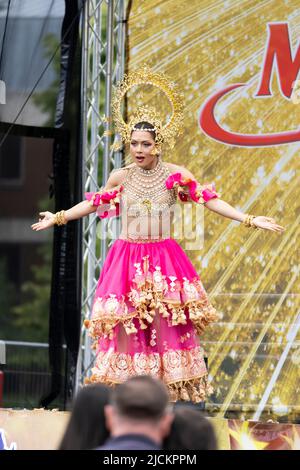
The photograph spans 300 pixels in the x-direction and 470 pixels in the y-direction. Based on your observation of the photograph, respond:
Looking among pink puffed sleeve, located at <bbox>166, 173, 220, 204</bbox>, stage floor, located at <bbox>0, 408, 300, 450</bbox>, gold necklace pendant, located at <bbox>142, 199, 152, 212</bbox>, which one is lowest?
stage floor, located at <bbox>0, 408, 300, 450</bbox>

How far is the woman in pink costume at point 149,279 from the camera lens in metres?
5.44

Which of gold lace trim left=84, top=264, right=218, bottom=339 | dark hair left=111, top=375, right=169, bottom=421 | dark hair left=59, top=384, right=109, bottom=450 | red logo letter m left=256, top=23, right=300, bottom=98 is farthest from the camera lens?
red logo letter m left=256, top=23, right=300, bottom=98

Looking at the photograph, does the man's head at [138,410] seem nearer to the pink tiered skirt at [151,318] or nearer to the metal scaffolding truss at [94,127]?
the pink tiered skirt at [151,318]

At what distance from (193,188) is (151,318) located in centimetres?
72

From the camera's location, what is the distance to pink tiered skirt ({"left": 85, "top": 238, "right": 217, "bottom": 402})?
543 cm

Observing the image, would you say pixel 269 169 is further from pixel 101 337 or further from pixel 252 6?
pixel 101 337

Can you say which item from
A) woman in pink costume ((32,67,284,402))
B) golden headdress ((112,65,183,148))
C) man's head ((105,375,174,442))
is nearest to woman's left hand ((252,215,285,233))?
woman in pink costume ((32,67,284,402))

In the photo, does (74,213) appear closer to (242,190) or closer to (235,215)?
(235,215)

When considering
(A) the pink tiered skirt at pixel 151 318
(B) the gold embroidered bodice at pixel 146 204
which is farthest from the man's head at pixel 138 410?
(B) the gold embroidered bodice at pixel 146 204

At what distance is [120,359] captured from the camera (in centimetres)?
548

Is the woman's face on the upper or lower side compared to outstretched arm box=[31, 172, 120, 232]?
upper

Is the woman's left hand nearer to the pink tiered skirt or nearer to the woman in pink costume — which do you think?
the woman in pink costume

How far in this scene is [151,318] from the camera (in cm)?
541

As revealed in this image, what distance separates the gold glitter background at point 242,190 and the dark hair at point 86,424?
3.49 meters
